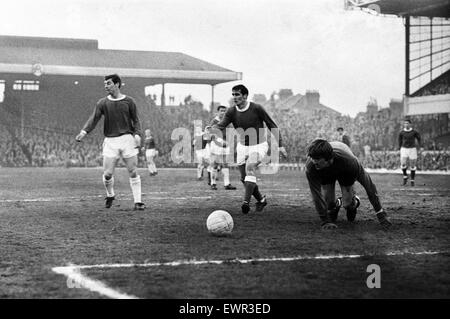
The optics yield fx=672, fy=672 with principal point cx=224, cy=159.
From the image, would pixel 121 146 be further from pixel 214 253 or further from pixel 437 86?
pixel 437 86

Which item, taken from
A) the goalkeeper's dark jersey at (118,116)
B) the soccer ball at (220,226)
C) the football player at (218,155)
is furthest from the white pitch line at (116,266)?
the football player at (218,155)

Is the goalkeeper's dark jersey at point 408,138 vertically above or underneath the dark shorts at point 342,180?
above

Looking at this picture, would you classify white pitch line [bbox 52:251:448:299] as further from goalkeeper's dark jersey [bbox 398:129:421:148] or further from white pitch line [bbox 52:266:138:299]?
goalkeeper's dark jersey [bbox 398:129:421:148]

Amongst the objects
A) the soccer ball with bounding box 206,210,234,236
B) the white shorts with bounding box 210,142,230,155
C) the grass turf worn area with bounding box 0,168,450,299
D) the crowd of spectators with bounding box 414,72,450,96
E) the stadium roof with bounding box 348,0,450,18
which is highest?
the stadium roof with bounding box 348,0,450,18

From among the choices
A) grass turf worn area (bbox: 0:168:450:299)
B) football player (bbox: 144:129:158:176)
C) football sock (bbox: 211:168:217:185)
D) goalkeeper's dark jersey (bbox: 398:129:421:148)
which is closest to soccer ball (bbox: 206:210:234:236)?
grass turf worn area (bbox: 0:168:450:299)

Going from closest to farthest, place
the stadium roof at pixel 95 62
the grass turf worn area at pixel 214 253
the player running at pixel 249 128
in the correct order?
the grass turf worn area at pixel 214 253 → the player running at pixel 249 128 → the stadium roof at pixel 95 62

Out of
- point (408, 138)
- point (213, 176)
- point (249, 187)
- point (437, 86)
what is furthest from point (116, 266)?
point (437, 86)

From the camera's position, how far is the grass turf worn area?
5.27m

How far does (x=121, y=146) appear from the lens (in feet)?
37.7

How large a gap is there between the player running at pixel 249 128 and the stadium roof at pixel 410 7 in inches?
912

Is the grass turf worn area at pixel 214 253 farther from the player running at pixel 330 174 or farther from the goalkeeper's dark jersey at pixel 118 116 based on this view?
the goalkeeper's dark jersey at pixel 118 116

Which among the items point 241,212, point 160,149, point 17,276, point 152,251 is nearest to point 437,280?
point 152,251

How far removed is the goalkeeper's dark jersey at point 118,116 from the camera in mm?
11438

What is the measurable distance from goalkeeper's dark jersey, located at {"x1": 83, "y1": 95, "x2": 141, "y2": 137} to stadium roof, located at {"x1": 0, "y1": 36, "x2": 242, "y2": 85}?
2612cm
